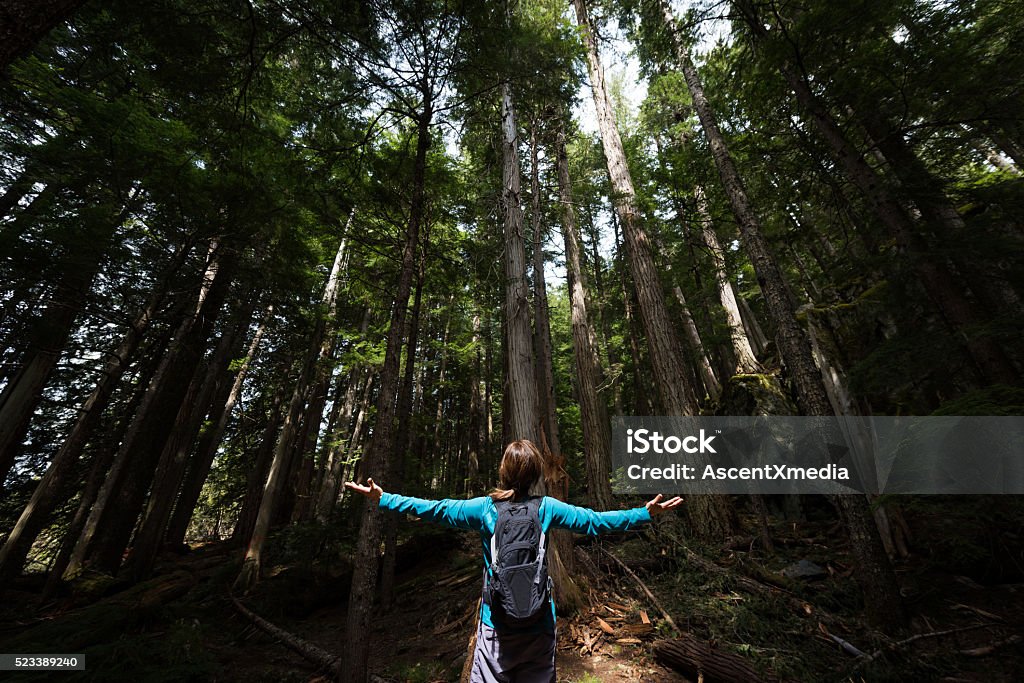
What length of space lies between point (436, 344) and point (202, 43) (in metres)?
10.0

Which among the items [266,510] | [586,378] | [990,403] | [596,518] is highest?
[586,378]

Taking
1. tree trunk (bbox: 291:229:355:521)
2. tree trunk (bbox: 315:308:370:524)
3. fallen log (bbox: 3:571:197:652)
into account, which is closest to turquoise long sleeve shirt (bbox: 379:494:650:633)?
fallen log (bbox: 3:571:197:652)

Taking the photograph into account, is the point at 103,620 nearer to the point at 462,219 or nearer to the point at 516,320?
the point at 516,320

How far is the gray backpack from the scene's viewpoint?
78.1 inches

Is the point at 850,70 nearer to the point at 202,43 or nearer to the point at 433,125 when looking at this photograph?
the point at 433,125

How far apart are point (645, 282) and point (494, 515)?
25.1 feet

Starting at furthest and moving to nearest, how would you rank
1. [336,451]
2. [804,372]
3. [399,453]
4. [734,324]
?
1. [336,451]
2. [734,324]
3. [399,453]
4. [804,372]

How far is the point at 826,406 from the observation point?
5426 mm

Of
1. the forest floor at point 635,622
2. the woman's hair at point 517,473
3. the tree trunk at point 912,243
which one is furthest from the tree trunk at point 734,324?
the woman's hair at point 517,473

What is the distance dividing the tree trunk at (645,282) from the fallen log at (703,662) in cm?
426

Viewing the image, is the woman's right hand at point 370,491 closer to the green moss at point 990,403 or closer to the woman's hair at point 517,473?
the woman's hair at point 517,473

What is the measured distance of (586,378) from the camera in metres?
9.45

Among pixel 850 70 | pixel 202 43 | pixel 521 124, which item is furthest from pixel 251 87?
pixel 850 70

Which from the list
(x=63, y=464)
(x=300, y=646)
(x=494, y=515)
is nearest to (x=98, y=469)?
(x=63, y=464)
